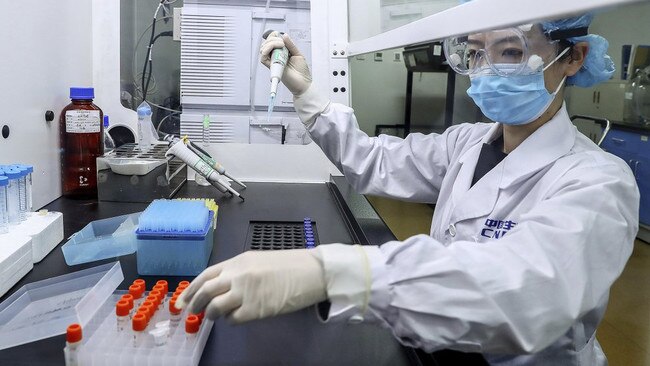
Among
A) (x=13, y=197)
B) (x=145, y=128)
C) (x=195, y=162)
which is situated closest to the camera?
(x=13, y=197)

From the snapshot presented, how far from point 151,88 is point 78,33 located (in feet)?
1.14

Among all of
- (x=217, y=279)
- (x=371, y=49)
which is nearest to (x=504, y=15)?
(x=217, y=279)

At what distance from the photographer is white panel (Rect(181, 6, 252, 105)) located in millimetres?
1871

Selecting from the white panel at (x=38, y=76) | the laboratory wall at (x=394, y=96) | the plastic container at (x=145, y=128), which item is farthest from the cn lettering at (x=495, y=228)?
the laboratory wall at (x=394, y=96)

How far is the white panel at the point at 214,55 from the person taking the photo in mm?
1871

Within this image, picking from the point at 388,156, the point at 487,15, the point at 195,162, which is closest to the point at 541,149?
the point at 487,15

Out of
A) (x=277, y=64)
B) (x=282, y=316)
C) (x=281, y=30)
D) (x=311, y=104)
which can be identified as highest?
(x=281, y=30)

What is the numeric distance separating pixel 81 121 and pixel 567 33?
129 cm

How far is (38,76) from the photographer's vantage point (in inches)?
53.6

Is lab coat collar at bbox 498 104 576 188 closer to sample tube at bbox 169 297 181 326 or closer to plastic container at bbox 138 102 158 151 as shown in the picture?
sample tube at bbox 169 297 181 326

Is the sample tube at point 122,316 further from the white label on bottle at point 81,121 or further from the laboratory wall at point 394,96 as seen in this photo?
the laboratory wall at point 394,96

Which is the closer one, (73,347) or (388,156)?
(73,347)

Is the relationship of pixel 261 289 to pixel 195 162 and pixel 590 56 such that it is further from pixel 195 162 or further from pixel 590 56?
pixel 195 162

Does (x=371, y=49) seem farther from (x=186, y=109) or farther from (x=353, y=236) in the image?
(x=186, y=109)
